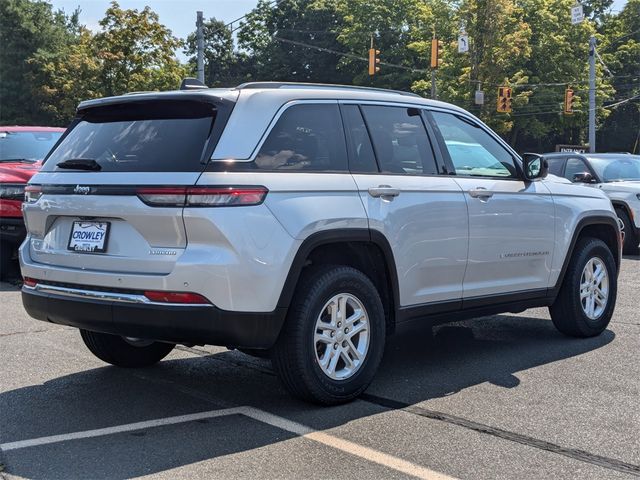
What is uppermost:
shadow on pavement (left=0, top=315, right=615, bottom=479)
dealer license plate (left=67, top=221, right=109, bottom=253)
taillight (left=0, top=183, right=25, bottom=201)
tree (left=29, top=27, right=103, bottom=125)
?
tree (left=29, top=27, right=103, bottom=125)

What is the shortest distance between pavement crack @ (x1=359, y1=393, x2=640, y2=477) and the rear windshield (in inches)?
72.9

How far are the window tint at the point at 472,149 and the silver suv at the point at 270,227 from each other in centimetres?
2

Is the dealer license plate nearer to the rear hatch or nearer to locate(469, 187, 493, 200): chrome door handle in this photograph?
the rear hatch

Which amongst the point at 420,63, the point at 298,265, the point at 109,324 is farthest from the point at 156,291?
the point at 420,63

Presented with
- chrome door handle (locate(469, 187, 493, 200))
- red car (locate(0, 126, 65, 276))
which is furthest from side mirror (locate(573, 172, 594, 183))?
red car (locate(0, 126, 65, 276))

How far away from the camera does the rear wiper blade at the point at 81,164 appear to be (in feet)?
15.7

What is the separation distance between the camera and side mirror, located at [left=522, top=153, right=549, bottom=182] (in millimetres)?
6332

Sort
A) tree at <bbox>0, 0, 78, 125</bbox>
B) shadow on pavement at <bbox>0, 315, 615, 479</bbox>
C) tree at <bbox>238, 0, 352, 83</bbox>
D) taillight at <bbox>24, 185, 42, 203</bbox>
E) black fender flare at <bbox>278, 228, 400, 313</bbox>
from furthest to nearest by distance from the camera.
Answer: tree at <bbox>238, 0, 352, 83</bbox>, tree at <bbox>0, 0, 78, 125</bbox>, taillight at <bbox>24, 185, 42, 203</bbox>, black fender flare at <bbox>278, 228, 400, 313</bbox>, shadow on pavement at <bbox>0, 315, 615, 479</bbox>

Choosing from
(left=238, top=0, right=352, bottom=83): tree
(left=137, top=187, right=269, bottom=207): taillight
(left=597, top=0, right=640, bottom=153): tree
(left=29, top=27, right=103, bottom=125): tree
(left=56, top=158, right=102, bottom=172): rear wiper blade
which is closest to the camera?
(left=137, top=187, right=269, bottom=207): taillight

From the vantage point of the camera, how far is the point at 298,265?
455 centimetres

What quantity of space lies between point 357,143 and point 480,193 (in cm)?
112

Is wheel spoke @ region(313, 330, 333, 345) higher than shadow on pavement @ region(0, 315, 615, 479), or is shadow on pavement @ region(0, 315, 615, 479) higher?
wheel spoke @ region(313, 330, 333, 345)

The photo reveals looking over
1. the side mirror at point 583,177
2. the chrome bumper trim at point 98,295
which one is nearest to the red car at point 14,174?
the chrome bumper trim at point 98,295

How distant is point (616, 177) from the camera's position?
13891 mm
